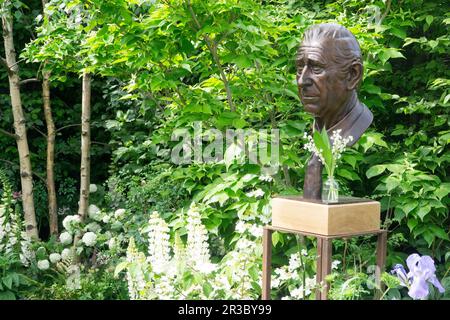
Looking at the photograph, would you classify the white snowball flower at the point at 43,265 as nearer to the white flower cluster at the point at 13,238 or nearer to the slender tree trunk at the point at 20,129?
the white flower cluster at the point at 13,238

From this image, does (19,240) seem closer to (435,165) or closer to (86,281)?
(86,281)

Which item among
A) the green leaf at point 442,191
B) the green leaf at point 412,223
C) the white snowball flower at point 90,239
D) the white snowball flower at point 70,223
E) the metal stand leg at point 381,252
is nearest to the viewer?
the metal stand leg at point 381,252

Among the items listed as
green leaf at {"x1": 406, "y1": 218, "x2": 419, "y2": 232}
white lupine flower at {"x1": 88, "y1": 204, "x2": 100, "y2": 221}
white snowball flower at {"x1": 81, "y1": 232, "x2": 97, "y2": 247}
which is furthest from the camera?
white lupine flower at {"x1": 88, "y1": 204, "x2": 100, "y2": 221}

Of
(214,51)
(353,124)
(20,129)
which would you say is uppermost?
(214,51)

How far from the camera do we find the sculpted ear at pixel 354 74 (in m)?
2.85

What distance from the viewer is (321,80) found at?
2818 millimetres

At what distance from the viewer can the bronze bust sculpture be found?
2812mm

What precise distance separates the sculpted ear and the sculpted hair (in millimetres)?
16

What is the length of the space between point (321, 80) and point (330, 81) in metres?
0.04

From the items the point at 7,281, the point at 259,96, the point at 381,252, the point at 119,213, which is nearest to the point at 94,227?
the point at 119,213

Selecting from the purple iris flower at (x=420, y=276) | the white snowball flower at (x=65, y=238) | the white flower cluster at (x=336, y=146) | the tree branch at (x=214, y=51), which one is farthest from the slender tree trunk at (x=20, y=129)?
the purple iris flower at (x=420, y=276)

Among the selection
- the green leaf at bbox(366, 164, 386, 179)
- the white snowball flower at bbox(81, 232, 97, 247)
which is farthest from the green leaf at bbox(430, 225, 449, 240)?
the white snowball flower at bbox(81, 232, 97, 247)

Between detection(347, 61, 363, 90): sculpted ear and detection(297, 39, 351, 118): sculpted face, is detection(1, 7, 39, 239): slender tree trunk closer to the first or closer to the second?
detection(297, 39, 351, 118): sculpted face

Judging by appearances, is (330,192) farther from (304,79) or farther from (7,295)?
(7,295)
